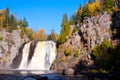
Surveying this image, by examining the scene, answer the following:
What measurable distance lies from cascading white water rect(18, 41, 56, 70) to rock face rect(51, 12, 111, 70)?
16.7 feet

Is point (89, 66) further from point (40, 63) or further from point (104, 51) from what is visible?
point (40, 63)

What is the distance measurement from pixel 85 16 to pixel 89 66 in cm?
4034

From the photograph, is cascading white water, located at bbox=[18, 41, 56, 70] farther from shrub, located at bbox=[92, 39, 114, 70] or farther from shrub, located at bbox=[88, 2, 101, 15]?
shrub, located at bbox=[88, 2, 101, 15]

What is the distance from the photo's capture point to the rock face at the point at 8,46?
131500mm

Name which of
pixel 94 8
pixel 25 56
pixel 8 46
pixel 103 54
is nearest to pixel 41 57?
pixel 25 56

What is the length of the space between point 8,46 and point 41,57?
88.8 feet

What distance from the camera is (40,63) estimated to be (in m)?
118

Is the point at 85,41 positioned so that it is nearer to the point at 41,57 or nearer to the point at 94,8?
the point at 41,57

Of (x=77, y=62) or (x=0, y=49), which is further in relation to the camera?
(x=0, y=49)

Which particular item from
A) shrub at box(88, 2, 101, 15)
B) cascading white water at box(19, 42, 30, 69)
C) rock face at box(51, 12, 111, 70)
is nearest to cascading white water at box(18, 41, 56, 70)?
cascading white water at box(19, 42, 30, 69)

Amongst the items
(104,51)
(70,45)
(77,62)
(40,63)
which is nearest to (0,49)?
(40,63)

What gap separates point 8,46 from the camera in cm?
13812

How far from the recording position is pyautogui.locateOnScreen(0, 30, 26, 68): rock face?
431 feet

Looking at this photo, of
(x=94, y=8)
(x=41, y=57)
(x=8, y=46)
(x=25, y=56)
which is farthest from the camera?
(x=8, y=46)
